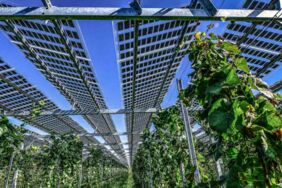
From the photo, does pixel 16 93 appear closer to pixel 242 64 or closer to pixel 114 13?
pixel 114 13

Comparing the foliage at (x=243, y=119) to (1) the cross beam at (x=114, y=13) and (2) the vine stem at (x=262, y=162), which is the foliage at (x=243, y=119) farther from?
(1) the cross beam at (x=114, y=13)

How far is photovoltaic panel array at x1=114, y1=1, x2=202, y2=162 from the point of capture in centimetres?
782

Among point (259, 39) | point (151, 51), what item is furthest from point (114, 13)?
point (259, 39)

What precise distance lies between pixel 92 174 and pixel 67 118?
1251 cm

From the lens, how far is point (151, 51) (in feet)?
30.0

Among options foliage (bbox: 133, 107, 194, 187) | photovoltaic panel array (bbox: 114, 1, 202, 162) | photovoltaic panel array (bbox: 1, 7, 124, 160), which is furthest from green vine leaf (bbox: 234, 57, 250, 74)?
foliage (bbox: 133, 107, 194, 187)

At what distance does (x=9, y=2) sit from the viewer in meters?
6.39

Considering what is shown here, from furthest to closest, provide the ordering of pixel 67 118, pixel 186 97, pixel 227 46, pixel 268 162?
pixel 67 118, pixel 186 97, pixel 227 46, pixel 268 162

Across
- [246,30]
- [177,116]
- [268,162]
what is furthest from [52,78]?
[268,162]

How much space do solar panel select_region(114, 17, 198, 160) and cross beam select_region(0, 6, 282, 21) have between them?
0.54 m

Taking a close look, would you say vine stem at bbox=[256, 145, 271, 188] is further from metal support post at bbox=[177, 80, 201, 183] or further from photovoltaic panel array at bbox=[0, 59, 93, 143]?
photovoltaic panel array at bbox=[0, 59, 93, 143]

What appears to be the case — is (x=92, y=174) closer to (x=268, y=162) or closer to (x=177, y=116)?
(x=177, y=116)

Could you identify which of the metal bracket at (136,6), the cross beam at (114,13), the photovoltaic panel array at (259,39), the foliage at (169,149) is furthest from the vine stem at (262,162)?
the foliage at (169,149)

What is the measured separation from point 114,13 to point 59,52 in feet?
13.6
